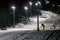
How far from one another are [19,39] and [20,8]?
2832 centimetres

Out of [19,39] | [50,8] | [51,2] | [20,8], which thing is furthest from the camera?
[51,2]

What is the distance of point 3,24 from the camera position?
32.6 meters

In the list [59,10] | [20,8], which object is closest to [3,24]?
[20,8]

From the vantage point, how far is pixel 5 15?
110ft

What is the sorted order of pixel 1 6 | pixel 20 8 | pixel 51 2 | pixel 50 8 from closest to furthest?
pixel 1 6 < pixel 20 8 < pixel 50 8 < pixel 51 2

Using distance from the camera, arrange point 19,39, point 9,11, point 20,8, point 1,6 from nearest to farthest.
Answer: point 19,39 < point 1,6 < point 9,11 < point 20,8

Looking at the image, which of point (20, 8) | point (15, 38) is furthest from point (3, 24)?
point (15, 38)

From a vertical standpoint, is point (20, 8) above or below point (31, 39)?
above

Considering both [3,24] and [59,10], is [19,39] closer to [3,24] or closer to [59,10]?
[3,24]

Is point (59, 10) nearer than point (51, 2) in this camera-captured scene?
Yes

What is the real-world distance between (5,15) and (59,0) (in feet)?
127

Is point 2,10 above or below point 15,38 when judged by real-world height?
above

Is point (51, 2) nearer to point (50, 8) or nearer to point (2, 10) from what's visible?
point (50, 8)

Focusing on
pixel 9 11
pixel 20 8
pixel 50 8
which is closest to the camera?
pixel 9 11
